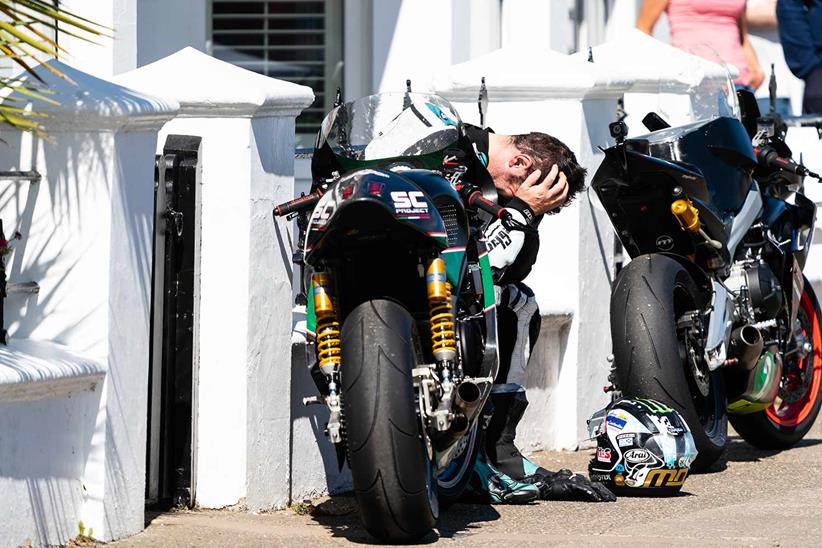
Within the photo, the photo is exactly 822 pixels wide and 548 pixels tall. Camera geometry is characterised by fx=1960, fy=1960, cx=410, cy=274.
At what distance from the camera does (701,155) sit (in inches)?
280

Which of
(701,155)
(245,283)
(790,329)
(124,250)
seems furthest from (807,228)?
(124,250)

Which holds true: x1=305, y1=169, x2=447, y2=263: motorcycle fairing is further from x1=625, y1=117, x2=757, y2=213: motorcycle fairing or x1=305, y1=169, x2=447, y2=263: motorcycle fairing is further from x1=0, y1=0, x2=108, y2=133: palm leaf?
x1=625, y1=117, x2=757, y2=213: motorcycle fairing

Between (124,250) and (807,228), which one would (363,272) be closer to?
(124,250)

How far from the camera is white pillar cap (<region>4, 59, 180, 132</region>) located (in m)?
5.29

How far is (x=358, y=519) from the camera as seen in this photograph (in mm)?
5949

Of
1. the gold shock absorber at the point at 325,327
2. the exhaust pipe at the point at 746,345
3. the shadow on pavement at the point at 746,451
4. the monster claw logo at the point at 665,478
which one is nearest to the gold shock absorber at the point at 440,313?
the gold shock absorber at the point at 325,327

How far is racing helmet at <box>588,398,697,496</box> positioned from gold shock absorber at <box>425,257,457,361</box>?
115 cm

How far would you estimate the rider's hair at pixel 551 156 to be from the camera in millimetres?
6414

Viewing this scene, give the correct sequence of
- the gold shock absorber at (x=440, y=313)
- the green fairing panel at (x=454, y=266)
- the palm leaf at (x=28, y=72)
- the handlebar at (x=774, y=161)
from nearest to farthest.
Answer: the palm leaf at (x=28, y=72)
the gold shock absorber at (x=440, y=313)
the green fairing panel at (x=454, y=266)
the handlebar at (x=774, y=161)

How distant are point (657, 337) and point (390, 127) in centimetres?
128

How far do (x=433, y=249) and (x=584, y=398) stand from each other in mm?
2551

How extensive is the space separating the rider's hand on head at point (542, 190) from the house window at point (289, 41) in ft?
17.4

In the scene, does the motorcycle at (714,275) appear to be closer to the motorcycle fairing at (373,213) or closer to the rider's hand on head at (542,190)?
the rider's hand on head at (542,190)

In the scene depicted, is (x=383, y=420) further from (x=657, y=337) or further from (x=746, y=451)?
(x=746, y=451)
